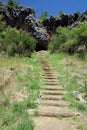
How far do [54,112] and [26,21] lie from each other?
148 ft

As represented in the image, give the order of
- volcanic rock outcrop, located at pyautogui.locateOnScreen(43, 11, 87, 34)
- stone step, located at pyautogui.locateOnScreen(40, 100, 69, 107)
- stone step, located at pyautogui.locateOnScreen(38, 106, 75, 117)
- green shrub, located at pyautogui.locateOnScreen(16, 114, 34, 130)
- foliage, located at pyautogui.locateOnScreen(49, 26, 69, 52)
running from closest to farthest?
green shrub, located at pyautogui.locateOnScreen(16, 114, 34, 130)
stone step, located at pyautogui.locateOnScreen(38, 106, 75, 117)
stone step, located at pyautogui.locateOnScreen(40, 100, 69, 107)
foliage, located at pyautogui.locateOnScreen(49, 26, 69, 52)
volcanic rock outcrop, located at pyautogui.locateOnScreen(43, 11, 87, 34)

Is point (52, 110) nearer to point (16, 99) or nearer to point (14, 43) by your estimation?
point (16, 99)

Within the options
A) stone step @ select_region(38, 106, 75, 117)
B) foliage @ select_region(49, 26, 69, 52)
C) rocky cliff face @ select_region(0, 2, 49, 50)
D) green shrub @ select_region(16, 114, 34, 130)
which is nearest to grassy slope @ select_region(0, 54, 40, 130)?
green shrub @ select_region(16, 114, 34, 130)

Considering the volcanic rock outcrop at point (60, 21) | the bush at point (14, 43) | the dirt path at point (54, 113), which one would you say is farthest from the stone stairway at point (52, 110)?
the volcanic rock outcrop at point (60, 21)

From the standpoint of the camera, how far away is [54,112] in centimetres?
873

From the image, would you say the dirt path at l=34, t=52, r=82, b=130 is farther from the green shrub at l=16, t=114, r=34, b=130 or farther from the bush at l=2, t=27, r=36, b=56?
the bush at l=2, t=27, r=36, b=56

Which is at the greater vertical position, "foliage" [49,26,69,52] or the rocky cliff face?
the rocky cliff face

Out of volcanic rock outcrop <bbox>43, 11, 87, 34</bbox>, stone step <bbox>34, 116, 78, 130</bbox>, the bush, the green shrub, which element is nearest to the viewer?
the green shrub

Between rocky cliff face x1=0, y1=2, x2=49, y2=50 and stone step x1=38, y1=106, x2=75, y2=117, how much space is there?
1631 inches

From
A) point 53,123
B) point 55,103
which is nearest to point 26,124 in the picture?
point 53,123

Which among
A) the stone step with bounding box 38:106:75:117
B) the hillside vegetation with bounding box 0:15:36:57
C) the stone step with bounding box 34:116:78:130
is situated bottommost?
the stone step with bounding box 34:116:78:130

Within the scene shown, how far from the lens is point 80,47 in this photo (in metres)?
28.5

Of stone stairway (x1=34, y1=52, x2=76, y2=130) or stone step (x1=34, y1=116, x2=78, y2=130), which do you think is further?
stone stairway (x1=34, y1=52, x2=76, y2=130)

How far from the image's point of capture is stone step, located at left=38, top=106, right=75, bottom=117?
28.2 ft
